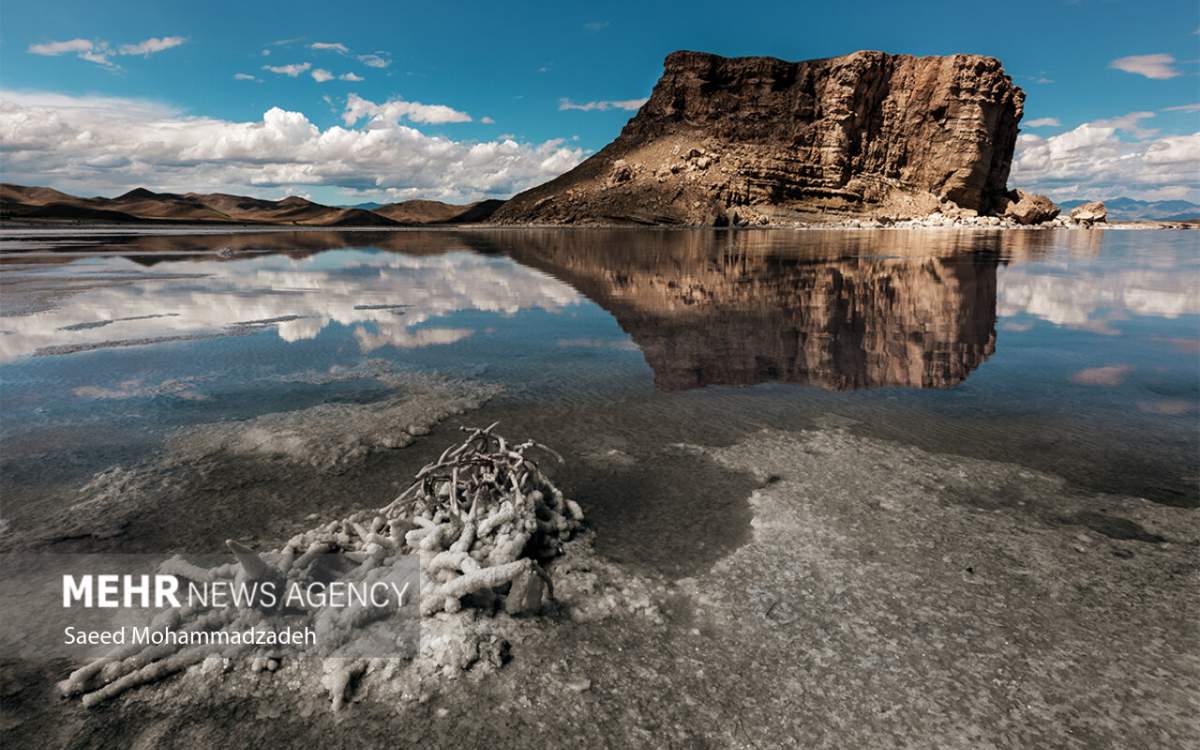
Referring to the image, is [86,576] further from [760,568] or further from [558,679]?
[760,568]

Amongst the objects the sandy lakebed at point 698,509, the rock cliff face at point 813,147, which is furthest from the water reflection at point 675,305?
the rock cliff face at point 813,147

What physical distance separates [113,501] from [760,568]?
571 centimetres

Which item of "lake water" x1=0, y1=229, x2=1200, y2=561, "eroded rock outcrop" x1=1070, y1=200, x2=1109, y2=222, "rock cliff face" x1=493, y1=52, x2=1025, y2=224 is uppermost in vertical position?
"rock cliff face" x1=493, y1=52, x2=1025, y2=224

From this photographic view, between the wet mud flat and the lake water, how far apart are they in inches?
31.9

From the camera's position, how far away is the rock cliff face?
113 meters

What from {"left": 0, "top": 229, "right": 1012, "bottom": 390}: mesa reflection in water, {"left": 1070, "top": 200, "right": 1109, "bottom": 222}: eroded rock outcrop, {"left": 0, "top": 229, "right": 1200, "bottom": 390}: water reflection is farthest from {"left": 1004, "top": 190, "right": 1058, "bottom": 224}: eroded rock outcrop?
{"left": 0, "top": 229, "right": 1012, "bottom": 390}: mesa reflection in water

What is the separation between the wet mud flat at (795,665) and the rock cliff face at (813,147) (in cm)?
10585

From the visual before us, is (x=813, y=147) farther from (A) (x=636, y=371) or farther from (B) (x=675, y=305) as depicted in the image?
(A) (x=636, y=371)

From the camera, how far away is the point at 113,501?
18.4 feet

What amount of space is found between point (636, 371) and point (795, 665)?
6.96 meters

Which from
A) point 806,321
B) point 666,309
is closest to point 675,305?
point 666,309

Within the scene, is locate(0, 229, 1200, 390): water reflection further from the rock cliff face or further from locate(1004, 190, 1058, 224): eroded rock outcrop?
locate(1004, 190, 1058, 224): eroded rock outcrop

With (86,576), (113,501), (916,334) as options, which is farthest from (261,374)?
(916,334)

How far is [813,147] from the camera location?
123062mm
